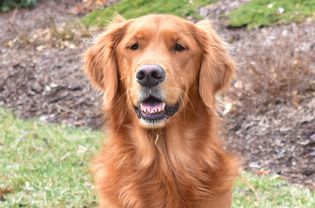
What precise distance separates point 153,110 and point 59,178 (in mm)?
2531

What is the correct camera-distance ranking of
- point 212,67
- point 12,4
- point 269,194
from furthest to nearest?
point 12,4, point 269,194, point 212,67

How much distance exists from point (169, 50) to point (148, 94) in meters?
0.40

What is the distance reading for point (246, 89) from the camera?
8.79 m

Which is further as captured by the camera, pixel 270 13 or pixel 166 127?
pixel 270 13

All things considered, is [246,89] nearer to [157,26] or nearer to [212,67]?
[212,67]

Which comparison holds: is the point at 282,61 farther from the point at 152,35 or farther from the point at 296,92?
the point at 152,35

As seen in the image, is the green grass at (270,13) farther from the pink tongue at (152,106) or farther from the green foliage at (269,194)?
the pink tongue at (152,106)

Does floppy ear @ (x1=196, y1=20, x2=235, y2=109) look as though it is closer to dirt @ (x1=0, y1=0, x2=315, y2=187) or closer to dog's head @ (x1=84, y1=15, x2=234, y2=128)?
dog's head @ (x1=84, y1=15, x2=234, y2=128)

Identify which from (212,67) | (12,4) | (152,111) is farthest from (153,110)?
(12,4)

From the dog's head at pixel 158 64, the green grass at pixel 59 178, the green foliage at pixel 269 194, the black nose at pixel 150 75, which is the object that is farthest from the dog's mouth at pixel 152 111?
the green foliage at pixel 269 194

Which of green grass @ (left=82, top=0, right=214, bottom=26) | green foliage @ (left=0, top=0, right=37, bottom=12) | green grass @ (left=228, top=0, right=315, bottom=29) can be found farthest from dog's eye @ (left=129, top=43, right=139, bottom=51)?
green foliage @ (left=0, top=0, right=37, bottom=12)

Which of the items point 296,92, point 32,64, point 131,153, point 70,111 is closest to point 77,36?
point 32,64

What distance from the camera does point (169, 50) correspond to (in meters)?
4.45

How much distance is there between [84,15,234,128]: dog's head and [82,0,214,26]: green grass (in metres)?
8.46
